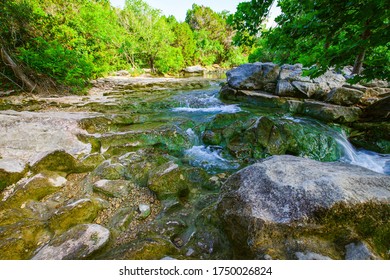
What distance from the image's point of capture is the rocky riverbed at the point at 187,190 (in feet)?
5.30

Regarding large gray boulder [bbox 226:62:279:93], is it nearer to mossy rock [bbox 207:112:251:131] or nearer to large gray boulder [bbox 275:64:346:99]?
large gray boulder [bbox 275:64:346:99]

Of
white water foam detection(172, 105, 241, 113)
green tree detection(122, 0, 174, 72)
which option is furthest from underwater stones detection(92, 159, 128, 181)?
green tree detection(122, 0, 174, 72)

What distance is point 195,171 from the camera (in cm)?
351

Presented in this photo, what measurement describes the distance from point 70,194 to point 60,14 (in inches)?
485

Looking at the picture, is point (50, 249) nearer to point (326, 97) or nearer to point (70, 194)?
point (70, 194)

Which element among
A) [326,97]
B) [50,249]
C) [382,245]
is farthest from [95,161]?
[326,97]

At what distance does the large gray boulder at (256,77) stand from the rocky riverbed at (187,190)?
369 cm

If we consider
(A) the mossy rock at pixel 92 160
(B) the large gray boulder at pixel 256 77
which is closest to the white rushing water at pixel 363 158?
(B) the large gray boulder at pixel 256 77

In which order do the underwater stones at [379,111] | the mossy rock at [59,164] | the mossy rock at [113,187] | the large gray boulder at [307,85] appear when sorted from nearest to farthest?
A: the mossy rock at [113,187], the mossy rock at [59,164], the underwater stones at [379,111], the large gray boulder at [307,85]

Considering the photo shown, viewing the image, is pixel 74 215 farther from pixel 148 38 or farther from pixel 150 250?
pixel 148 38

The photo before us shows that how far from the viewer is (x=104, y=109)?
21.4 feet

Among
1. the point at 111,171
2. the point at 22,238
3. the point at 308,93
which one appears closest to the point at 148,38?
the point at 308,93

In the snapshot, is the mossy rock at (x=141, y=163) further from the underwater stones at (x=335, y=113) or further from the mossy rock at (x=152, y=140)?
the underwater stones at (x=335, y=113)

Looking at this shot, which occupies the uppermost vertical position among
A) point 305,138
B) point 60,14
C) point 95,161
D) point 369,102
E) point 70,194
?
point 60,14
